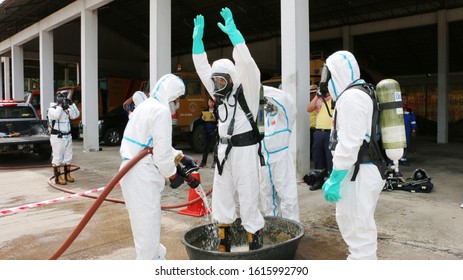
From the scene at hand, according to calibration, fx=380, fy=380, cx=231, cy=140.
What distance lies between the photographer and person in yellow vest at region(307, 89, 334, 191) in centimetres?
637

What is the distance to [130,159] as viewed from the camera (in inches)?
119

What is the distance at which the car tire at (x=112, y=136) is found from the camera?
47.4 ft

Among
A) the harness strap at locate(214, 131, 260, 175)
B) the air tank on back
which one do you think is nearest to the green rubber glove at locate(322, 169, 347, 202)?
the air tank on back

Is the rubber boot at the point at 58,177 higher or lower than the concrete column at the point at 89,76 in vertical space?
lower

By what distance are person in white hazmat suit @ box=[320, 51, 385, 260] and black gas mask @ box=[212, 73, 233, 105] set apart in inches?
39.4

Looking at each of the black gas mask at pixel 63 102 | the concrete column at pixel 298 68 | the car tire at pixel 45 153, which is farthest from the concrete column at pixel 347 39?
the black gas mask at pixel 63 102

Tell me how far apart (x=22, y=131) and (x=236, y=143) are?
366 inches

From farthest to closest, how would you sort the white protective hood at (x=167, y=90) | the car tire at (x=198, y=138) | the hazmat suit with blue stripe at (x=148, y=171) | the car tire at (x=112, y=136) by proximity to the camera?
the car tire at (x=112, y=136)
the car tire at (x=198, y=138)
the white protective hood at (x=167, y=90)
the hazmat suit with blue stripe at (x=148, y=171)

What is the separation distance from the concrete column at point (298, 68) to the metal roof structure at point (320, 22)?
31.9 ft

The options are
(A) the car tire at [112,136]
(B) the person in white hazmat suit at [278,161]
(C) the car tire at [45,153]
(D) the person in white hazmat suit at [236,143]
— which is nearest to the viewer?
(D) the person in white hazmat suit at [236,143]

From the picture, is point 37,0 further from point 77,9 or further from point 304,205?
point 304,205

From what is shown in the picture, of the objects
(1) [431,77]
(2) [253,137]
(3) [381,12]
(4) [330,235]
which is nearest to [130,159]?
Result: (2) [253,137]

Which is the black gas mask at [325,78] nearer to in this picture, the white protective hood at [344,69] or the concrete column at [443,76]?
the white protective hood at [344,69]

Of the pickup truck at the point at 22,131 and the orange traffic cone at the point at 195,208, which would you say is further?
the pickup truck at the point at 22,131
